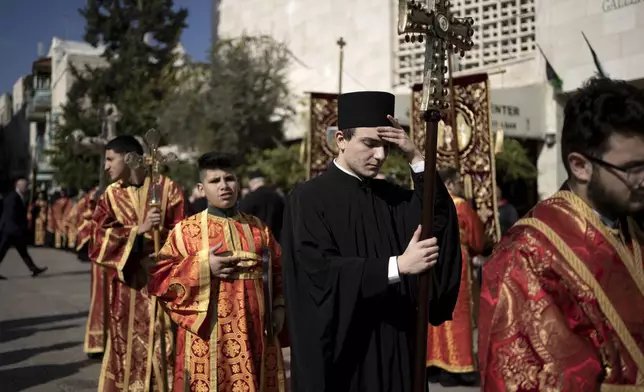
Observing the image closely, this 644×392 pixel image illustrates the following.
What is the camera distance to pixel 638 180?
7.03 feet

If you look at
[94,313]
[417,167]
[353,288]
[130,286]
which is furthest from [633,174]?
[94,313]

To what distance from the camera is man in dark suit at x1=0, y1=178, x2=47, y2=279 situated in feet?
49.9

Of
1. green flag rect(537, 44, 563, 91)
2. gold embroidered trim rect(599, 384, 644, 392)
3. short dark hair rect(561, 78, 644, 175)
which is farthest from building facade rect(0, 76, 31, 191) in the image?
gold embroidered trim rect(599, 384, 644, 392)

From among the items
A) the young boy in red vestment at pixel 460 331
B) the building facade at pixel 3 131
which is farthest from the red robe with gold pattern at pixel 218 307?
the building facade at pixel 3 131

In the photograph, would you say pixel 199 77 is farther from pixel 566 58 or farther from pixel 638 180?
pixel 638 180

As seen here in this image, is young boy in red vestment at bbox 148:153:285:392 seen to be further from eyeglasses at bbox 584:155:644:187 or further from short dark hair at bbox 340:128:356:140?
eyeglasses at bbox 584:155:644:187

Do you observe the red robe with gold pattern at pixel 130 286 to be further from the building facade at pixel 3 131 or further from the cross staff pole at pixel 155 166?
the building facade at pixel 3 131

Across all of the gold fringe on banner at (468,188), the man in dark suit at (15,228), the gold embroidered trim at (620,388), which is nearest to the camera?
the gold embroidered trim at (620,388)

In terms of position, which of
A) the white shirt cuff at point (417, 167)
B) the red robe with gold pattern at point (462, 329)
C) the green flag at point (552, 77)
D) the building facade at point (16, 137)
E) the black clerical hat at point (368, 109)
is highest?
the building facade at point (16, 137)

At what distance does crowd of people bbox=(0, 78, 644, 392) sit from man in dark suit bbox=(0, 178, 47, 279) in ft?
33.5

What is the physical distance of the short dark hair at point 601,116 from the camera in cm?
215

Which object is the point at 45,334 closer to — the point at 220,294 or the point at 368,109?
the point at 220,294

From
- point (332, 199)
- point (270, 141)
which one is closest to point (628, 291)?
point (332, 199)

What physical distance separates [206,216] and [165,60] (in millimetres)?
31425
